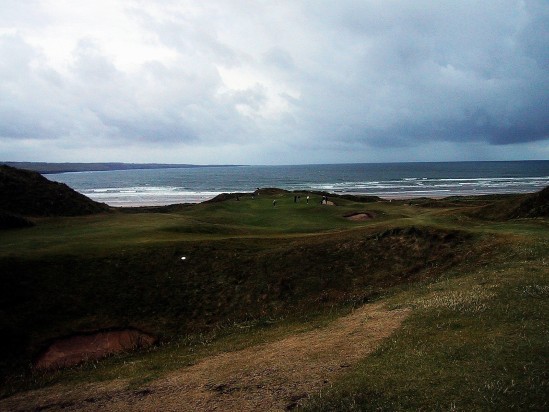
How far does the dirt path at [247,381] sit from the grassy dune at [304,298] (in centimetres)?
68

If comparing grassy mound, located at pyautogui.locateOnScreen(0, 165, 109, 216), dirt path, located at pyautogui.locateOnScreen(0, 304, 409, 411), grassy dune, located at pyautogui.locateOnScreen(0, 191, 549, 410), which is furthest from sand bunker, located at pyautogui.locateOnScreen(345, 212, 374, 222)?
dirt path, located at pyautogui.locateOnScreen(0, 304, 409, 411)

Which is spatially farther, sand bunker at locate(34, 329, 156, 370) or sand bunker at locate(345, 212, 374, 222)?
sand bunker at locate(345, 212, 374, 222)

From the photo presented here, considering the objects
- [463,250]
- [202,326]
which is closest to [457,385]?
[202,326]

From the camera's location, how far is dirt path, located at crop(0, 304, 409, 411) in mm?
10172

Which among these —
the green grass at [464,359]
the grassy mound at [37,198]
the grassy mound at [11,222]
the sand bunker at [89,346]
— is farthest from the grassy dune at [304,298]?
the grassy mound at [37,198]

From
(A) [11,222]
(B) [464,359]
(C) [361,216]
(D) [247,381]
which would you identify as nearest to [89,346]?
(D) [247,381]

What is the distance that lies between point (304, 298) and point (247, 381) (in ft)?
36.7

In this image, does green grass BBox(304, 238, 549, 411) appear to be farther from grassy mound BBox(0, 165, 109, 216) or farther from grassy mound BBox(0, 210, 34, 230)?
grassy mound BBox(0, 165, 109, 216)

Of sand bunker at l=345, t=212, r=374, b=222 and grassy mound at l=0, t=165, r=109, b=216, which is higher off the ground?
grassy mound at l=0, t=165, r=109, b=216

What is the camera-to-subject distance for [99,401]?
11.5 m

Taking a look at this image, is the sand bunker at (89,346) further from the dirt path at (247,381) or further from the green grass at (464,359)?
the green grass at (464,359)

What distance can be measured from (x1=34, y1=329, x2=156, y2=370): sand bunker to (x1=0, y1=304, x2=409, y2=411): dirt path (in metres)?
5.01

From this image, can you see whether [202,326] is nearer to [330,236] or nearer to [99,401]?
[99,401]

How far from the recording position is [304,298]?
2203 centimetres
